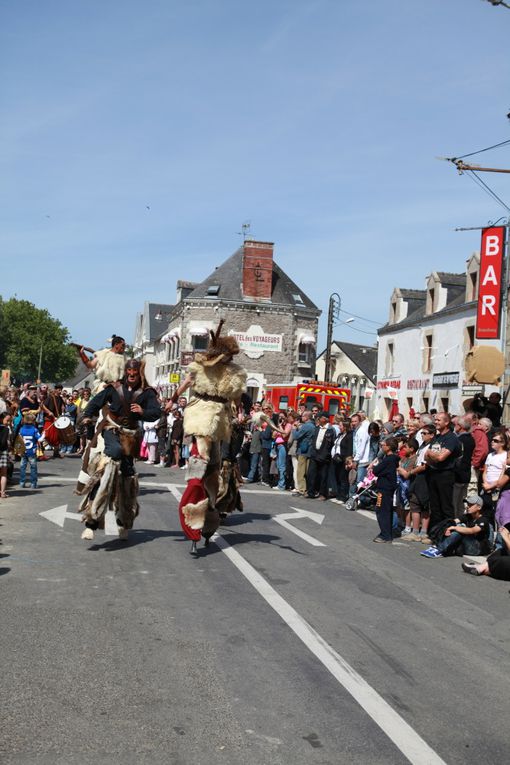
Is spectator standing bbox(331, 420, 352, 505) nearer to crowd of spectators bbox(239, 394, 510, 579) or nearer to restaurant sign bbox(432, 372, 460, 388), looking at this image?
crowd of spectators bbox(239, 394, 510, 579)

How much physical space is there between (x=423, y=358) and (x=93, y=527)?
1123 inches

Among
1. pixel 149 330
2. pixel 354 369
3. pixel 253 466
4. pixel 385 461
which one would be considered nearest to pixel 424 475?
pixel 385 461

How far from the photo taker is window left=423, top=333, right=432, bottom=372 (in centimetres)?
3611

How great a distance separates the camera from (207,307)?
189ft

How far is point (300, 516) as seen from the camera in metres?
14.1

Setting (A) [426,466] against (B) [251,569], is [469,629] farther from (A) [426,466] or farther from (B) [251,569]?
(A) [426,466]

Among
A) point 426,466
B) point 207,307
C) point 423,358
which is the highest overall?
point 207,307

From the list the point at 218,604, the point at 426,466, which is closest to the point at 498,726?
the point at 218,604

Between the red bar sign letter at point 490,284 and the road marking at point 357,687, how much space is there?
19.8 m

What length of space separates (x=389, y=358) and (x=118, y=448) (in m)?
32.5

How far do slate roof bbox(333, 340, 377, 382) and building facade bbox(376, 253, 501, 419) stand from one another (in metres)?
26.1

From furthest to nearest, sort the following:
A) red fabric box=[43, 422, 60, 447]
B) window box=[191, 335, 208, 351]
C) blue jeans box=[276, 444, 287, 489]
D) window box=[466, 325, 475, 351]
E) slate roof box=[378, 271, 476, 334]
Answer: window box=[191, 335, 208, 351] < slate roof box=[378, 271, 476, 334] < window box=[466, 325, 475, 351] < red fabric box=[43, 422, 60, 447] < blue jeans box=[276, 444, 287, 489]

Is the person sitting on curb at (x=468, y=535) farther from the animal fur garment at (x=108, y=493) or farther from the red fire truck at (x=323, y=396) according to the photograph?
the red fire truck at (x=323, y=396)

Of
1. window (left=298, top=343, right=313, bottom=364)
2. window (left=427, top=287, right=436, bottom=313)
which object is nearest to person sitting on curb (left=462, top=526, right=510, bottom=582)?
window (left=427, top=287, right=436, bottom=313)
